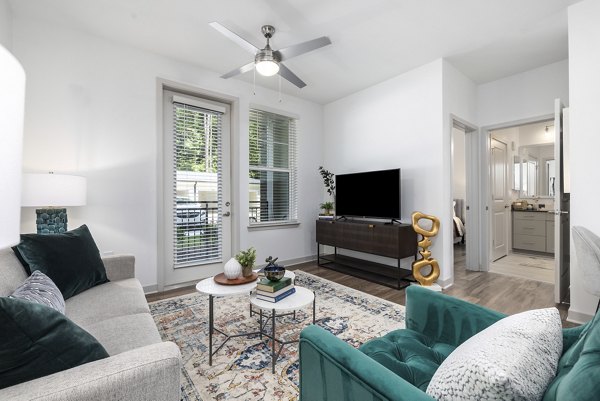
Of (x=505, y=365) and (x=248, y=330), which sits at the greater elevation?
(x=505, y=365)

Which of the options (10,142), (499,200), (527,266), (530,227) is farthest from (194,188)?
(530,227)

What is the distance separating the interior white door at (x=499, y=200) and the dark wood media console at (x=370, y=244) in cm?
197

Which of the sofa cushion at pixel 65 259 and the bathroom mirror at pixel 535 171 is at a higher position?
the bathroom mirror at pixel 535 171

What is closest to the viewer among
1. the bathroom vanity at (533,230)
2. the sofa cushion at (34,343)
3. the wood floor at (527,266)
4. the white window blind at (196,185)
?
the sofa cushion at (34,343)

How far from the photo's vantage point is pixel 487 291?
3.20 m

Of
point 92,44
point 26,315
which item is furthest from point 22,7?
point 26,315

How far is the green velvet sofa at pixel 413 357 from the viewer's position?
57cm

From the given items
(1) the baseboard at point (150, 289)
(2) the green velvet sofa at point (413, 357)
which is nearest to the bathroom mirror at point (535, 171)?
(2) the green velvet sofa at point (413, 357)

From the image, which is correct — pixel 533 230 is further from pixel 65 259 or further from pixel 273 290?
pixel 65 259

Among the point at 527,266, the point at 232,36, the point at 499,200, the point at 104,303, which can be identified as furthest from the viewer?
the point at 499,200

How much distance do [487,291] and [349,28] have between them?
10.7 ft

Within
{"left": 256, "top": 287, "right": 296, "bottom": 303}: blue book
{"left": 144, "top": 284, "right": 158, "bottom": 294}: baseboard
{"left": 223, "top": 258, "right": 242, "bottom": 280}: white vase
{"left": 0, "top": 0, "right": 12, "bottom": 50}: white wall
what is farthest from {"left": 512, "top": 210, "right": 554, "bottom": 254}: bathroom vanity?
{"left": 0, "top": 0, "right": 12, "bottom": 50}: white wall

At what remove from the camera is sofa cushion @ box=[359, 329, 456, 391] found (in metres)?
1.02

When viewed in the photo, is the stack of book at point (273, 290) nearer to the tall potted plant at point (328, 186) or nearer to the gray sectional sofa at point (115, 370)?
the gray sectional sofa at point (115, 370)
